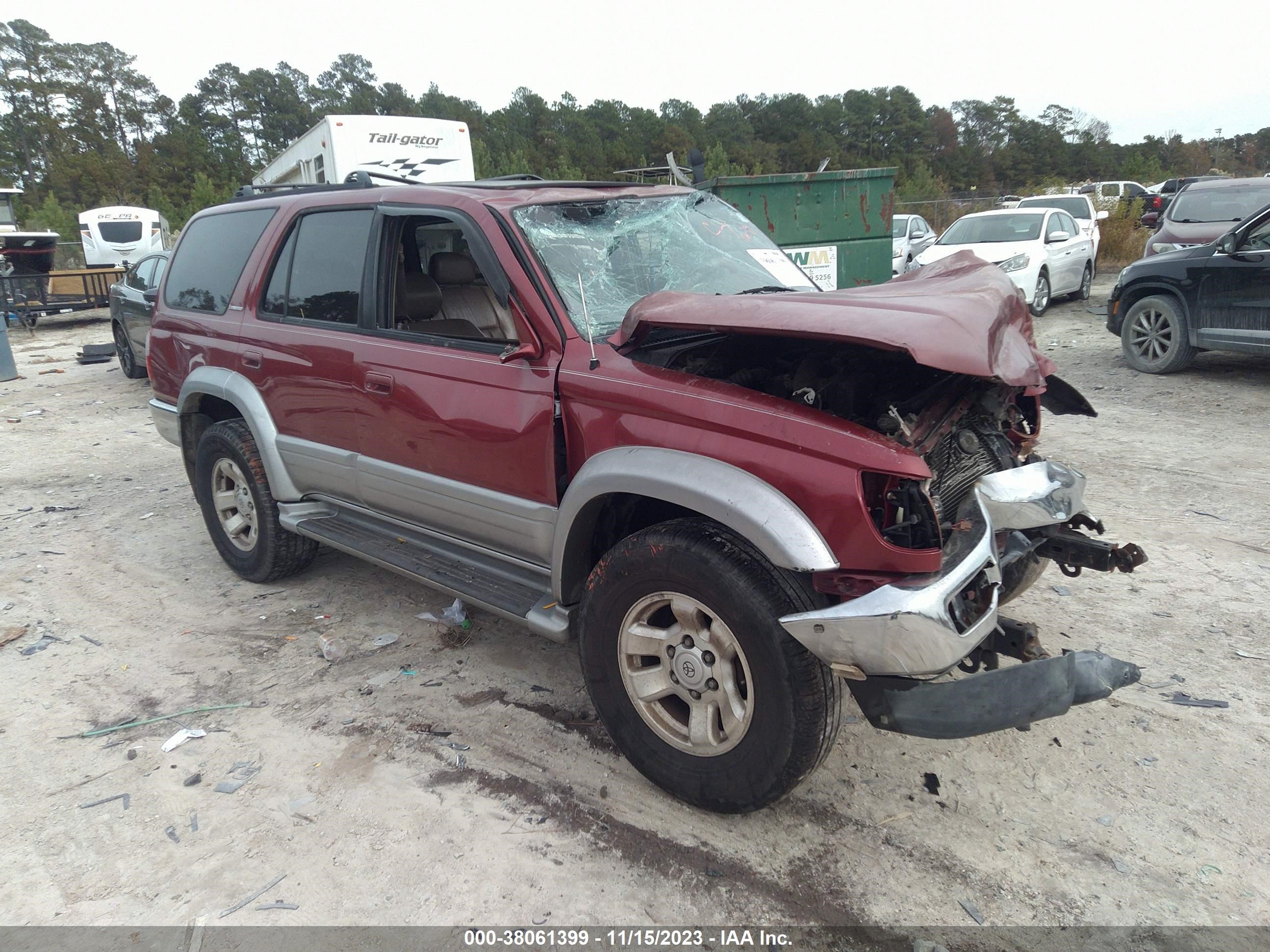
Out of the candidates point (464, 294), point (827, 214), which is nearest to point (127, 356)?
point (827, 214)

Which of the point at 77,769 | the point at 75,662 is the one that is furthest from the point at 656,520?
the point at 75,662

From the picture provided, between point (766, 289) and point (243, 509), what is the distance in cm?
325

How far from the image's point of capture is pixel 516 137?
5503 cm

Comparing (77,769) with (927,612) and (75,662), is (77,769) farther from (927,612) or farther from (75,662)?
(927,612)

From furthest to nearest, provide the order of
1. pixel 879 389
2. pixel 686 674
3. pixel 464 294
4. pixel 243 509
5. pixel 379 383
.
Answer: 1. pixel 243 509
2. pixel 464 294
3. pixel 379 383
4. pixel 879 389
5. pixel 686 674

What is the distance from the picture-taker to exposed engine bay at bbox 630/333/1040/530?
279 cm

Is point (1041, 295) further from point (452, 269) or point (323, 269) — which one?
point (323, 269)

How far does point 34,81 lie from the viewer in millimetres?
52469

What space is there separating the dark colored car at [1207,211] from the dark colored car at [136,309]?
1323cm

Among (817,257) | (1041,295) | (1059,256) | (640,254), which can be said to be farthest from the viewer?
(1059,256)

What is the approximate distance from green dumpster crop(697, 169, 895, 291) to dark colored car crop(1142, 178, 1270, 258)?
176 inches

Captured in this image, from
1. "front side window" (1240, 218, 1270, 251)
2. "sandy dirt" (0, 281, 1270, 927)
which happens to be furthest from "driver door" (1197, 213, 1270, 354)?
"sandy dirt" (0, 281, 1270, 927)

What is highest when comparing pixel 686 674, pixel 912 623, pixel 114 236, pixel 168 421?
pixel 114 236

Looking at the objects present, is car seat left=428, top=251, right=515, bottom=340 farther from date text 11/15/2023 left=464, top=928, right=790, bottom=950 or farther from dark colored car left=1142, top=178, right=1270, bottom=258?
dark colored car left=1142, top=178, right=1270, bottom=258
